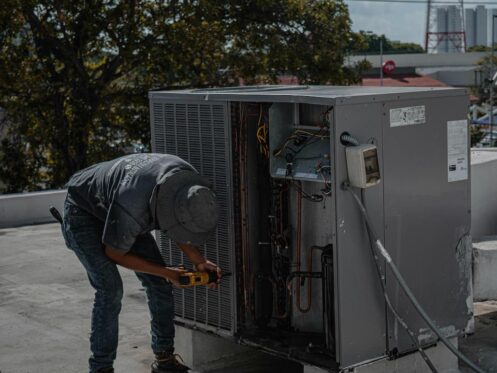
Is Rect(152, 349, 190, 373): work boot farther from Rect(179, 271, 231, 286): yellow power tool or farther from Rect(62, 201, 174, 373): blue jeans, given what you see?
Rect(179, 271, 231, 286): yellow power tool

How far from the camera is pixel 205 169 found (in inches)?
213

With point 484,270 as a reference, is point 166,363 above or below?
below

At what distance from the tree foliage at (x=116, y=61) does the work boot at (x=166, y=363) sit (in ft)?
36.2

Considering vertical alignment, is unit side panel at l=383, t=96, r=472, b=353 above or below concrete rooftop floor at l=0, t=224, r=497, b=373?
above

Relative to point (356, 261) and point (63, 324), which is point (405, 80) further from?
point (356, 261)

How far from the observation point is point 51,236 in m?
10.7

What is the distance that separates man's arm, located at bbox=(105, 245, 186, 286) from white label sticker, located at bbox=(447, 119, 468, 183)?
5.58 feet

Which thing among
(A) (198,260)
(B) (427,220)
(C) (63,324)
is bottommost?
(C) (63,324)

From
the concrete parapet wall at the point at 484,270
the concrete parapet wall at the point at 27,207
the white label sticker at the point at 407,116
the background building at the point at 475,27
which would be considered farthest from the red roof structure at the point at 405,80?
the background building at the point at 475,27

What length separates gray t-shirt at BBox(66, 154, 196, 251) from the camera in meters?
4.82

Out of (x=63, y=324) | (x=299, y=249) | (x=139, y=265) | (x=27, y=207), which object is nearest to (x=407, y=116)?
(x=299, y=249)

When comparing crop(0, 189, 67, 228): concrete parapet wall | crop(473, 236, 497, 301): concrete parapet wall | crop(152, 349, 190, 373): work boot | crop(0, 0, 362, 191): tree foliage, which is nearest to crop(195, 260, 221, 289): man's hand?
crop(152, 349, 190, 373): work boot

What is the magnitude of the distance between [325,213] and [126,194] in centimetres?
115

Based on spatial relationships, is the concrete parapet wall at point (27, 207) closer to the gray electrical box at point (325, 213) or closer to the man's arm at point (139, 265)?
the gray electrical box at point (325, 213)
